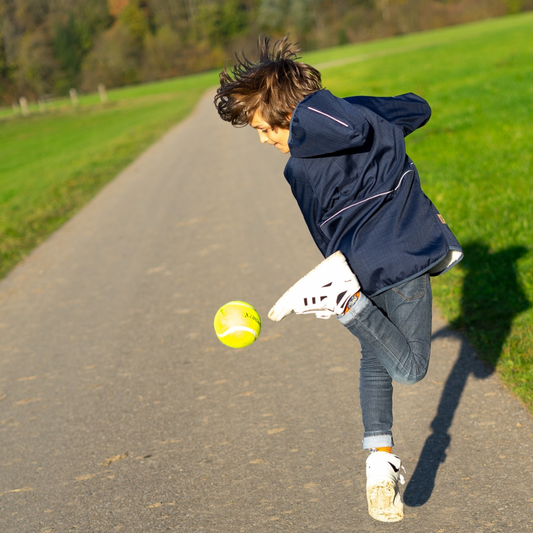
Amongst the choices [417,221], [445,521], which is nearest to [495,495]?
[445,521]

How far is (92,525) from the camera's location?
288cm

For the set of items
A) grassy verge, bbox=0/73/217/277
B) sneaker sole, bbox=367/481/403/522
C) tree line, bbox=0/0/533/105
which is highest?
sneaker sole, bbox=367/481/403/522

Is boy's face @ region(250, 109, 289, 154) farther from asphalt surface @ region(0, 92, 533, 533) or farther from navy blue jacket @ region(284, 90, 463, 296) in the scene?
asphalt surface @ region(0, 92, 533, 533)

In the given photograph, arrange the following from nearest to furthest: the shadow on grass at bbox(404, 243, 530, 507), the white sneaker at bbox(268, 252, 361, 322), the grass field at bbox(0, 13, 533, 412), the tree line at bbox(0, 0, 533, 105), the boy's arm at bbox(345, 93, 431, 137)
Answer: the white sneaker at bbox(268, 252, 361, 322) → the boy's arm at bbox(345, 93, 431, 137) → the shadow on grass at bbox(404, 243, 530, 507) → the grass field at bbox(0, 13, 533, 412) → the tree line at bbox(0, 0, 533, 105)

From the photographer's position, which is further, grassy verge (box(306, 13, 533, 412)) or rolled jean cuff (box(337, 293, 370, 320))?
grassy verge (box(306, 13, 533, 412))

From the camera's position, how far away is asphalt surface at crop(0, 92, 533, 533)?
9.28 feet

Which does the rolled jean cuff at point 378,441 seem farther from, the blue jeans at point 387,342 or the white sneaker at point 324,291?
the white sneaker at point 324,291

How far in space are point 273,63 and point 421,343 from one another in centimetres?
128

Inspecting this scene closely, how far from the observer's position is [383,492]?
2.45 meters

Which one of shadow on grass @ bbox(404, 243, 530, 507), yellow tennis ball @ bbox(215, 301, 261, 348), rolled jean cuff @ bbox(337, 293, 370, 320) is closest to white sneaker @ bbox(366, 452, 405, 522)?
shadow on grass @ bbox(404, 243, 530, 507)

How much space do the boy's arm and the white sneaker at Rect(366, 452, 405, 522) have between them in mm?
1398

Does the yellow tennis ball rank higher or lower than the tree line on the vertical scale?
higher

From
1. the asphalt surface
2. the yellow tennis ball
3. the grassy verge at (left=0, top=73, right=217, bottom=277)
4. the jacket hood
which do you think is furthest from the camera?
the grassy verge at (left=0, top=73, right=217, bottom=277)

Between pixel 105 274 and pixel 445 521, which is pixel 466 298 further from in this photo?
pixel 105 274
